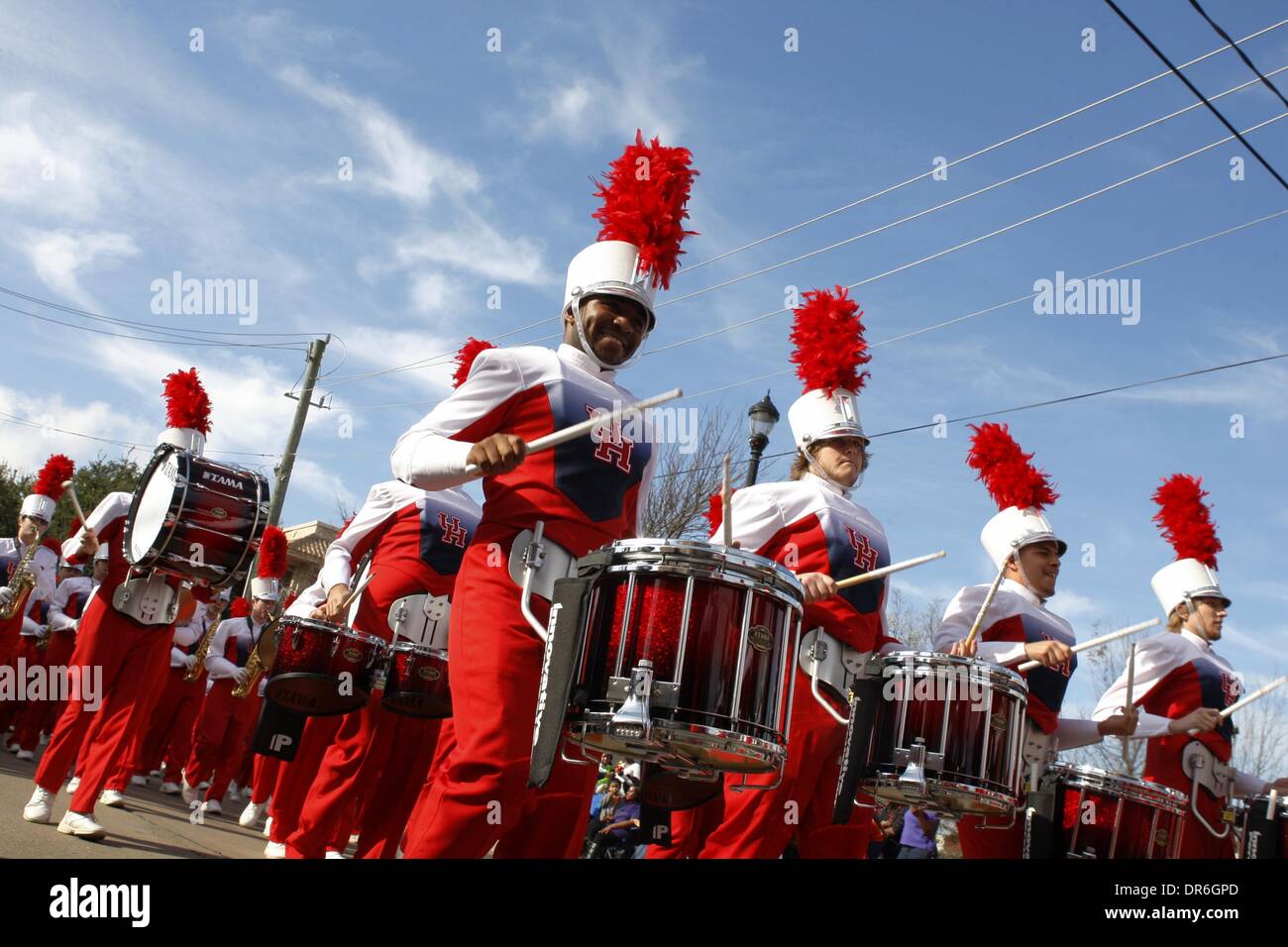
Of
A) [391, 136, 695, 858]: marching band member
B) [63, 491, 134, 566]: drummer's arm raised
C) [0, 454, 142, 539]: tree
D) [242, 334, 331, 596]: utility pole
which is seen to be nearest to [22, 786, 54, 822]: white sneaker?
[63, 491, 134, 566]: drummer's arm raised

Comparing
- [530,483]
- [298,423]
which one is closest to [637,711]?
[530,483]

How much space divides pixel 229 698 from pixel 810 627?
352 inches

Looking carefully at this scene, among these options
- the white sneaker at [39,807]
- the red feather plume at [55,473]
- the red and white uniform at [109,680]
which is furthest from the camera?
the red feather plume at [55,473]

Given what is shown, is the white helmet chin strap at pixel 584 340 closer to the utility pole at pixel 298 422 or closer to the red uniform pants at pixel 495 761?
the red uniform pants at pixel 495 761

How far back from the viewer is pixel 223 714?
1246cm

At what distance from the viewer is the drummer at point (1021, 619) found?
608 cm

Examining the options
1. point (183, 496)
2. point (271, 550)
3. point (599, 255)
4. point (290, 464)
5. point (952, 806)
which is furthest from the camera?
point (290, 464)

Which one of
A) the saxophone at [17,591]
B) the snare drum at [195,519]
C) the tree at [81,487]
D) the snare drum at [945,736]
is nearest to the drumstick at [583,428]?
the snare drum at [945,736]

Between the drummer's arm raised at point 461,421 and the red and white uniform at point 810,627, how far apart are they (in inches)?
58.7

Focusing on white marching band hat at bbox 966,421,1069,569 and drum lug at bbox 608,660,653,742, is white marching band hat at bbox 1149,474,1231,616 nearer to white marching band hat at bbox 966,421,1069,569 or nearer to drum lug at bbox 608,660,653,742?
white marching band hat at bbox 966,421,1069,569

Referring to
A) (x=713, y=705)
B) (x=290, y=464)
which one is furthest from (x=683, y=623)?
(x=290, y=464)

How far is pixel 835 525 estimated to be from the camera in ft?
18.8
